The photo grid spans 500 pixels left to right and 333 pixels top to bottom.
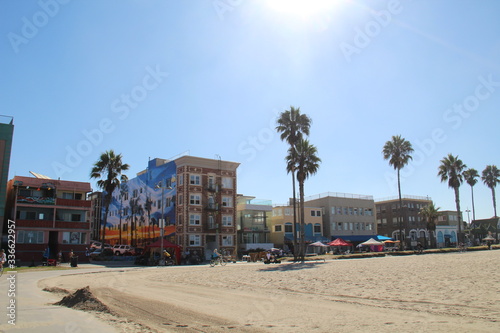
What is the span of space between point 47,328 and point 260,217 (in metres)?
58.3

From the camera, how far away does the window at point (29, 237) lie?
1743 inches

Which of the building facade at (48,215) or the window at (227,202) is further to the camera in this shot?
the window at (227,202)

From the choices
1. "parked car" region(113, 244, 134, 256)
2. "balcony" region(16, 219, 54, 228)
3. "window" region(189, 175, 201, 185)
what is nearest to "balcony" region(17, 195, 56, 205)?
"balcony" region(16, 219, 54, 228)

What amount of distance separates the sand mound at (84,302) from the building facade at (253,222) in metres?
50.5

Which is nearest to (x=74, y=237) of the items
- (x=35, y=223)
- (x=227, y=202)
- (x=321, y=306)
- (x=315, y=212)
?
(x=35, y=223)

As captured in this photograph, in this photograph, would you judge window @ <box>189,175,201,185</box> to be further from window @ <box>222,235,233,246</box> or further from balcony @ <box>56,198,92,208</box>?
balcony @ <box>56,198,92,208</box>

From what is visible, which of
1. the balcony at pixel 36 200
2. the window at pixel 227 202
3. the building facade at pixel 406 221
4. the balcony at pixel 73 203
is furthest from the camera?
the building facade at pixel 406 221

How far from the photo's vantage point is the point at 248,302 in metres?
13.8

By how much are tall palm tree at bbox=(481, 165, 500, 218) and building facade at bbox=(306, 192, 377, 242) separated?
28.8 meters

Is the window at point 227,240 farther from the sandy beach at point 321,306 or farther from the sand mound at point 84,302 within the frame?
the sand mound at point 84,302

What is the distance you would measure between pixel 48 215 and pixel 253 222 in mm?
30855

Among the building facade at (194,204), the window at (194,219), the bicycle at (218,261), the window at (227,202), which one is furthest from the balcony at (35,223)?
the window at (227,202)

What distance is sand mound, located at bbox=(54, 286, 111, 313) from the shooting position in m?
12.1

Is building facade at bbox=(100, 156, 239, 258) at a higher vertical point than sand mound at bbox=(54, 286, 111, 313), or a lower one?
higher
